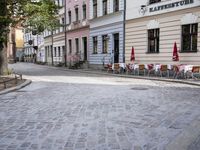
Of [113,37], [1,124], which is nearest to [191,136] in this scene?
[1,124]

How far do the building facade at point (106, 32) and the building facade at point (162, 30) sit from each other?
1.33 metres

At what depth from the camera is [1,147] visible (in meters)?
6.51

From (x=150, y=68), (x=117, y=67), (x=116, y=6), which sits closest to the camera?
(x=150, y=68)

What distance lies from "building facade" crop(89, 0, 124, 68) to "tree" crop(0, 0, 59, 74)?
5613 mm

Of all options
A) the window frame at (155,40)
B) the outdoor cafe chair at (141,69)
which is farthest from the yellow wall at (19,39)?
the outdoor cafe chair at (141,69)

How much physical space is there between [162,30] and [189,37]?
2778 millimetres

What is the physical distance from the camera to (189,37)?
77.4 feet

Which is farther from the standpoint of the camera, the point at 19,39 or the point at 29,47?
the point at 19,39

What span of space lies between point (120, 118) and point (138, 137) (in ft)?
6.37

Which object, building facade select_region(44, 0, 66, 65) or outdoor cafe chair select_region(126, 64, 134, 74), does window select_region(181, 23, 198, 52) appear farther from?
building facade select_region(44, 0, 66, 65)

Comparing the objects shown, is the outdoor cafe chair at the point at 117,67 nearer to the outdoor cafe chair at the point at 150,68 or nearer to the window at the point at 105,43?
the outdoor cafe chair at the point at 150,68

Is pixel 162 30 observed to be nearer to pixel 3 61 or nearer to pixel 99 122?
pixel 3 61

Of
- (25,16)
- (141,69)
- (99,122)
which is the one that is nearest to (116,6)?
(141,69)

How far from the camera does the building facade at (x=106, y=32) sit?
104 feet
